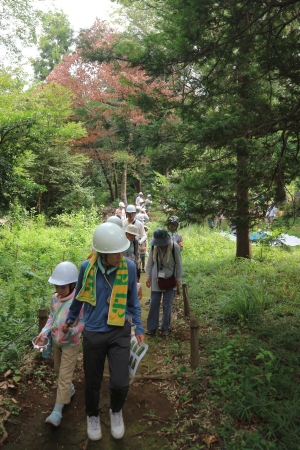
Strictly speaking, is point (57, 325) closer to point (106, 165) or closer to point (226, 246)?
point (226, 246)

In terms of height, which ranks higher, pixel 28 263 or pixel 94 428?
pixel 28 263

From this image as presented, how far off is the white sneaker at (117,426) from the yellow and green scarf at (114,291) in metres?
0.99

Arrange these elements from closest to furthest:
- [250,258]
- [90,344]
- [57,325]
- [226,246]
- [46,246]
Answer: [90,344] < [57,325] < [250,258] < [46,246] < [226,246]

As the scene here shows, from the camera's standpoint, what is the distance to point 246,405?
11.3 ft

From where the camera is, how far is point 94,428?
3.13 meters

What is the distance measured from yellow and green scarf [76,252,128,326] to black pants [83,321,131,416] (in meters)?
0.15

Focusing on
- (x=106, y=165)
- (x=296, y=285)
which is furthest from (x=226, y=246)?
(x=106, y=165)

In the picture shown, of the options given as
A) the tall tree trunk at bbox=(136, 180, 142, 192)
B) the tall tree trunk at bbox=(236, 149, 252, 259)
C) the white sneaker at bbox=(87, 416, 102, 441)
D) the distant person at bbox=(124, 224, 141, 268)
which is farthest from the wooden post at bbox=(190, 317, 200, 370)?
the tall tree trunk at bbox=(136, 180, 142, 192)

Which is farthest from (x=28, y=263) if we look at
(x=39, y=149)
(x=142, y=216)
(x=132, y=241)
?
(x=39, y=149)

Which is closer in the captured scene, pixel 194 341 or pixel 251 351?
pixel 194 341

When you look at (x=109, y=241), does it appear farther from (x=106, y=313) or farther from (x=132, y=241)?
(x=132, y=241)

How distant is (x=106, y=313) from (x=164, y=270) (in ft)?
8.21

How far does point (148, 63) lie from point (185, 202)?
219 centimetres

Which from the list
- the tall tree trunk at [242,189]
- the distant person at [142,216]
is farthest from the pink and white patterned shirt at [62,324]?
the distant person at [142,216]
